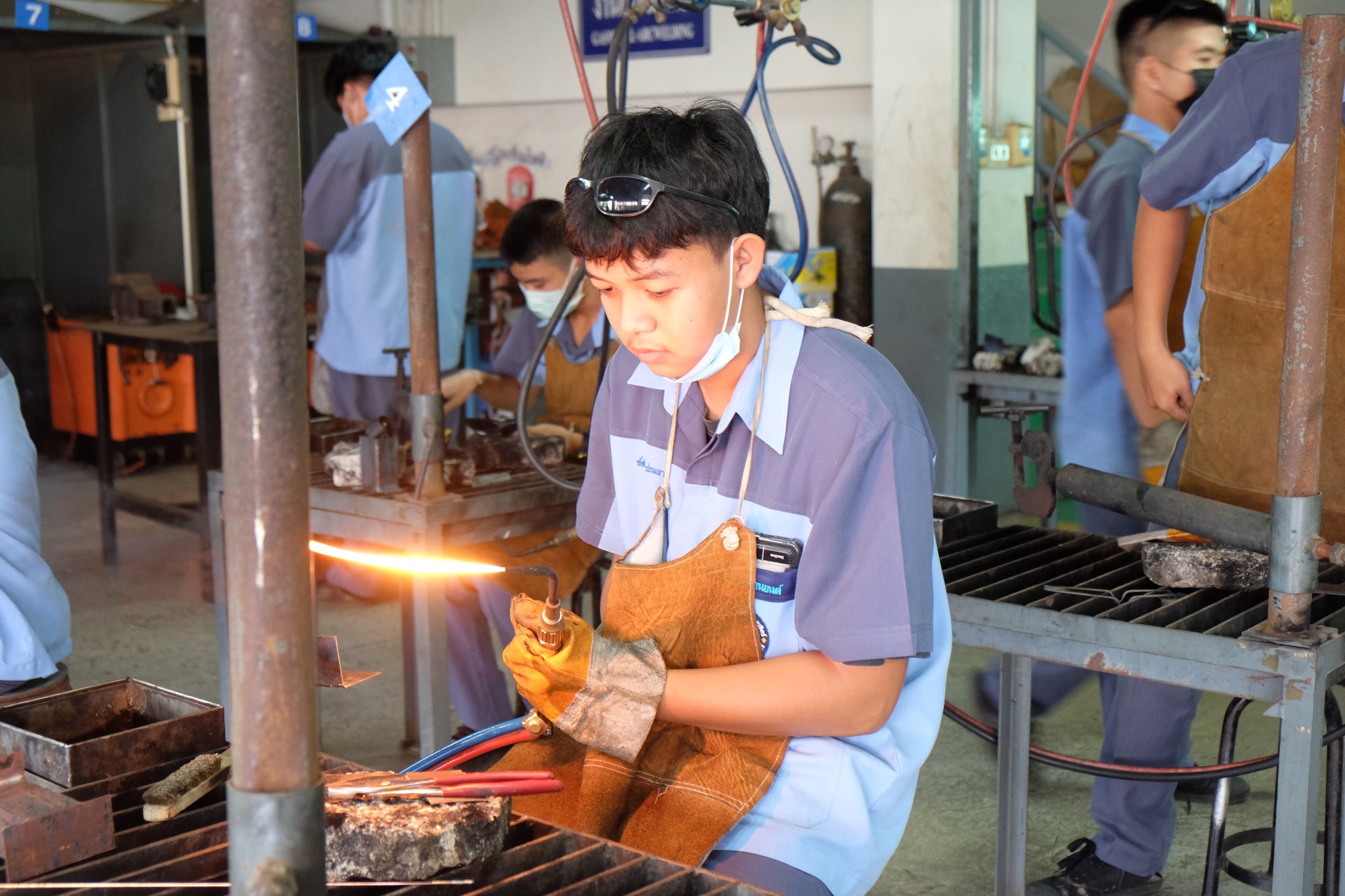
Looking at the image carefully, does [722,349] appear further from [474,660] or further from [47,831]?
[474,660]

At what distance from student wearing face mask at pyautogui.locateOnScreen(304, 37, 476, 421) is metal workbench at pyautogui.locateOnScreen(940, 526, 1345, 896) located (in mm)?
2190

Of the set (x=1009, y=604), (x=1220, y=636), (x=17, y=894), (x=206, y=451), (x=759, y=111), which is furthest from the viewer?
(x=759, y=111)

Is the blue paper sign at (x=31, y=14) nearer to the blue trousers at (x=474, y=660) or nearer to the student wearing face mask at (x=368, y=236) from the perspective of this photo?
the student wearing face mask at (x=368, y=236)

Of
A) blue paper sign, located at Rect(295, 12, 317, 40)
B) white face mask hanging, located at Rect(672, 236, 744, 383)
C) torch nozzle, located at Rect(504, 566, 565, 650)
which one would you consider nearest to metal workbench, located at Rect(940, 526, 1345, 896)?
white face mask hanging, located at Rect(672, 236, 744, 383)

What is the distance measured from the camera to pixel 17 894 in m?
1.01

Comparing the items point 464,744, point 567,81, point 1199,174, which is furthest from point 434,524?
point 567,81

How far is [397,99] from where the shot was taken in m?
2.36

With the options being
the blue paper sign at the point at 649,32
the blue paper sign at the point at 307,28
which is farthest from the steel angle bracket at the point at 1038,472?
the blue paper sign at the point at 307,28

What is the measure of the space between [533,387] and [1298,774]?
228 cm

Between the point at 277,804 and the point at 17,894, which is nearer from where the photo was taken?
the point at 277,804

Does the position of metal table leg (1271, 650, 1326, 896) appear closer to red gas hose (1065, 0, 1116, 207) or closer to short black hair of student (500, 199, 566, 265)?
red gas hose (1065, 0, 1116, 207)

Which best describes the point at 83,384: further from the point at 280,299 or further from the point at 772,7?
the point at 280,299

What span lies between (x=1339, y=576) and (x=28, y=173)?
6786mm

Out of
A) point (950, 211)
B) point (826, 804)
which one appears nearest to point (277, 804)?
point (826, 804)
